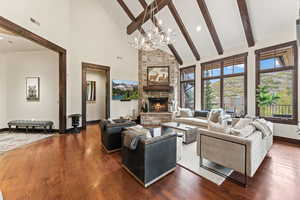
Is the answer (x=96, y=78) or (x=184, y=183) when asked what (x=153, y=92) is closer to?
(x=96, y=78)

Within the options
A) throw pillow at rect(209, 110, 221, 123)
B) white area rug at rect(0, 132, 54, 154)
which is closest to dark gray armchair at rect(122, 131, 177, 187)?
throw pillow at rect(209, 110, 221, 123)

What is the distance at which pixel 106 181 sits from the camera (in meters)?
2.06

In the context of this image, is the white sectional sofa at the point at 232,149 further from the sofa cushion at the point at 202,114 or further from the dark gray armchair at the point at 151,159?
the sofa cushion at the point at 202,114

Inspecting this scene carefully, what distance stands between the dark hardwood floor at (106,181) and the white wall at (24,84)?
2.27m

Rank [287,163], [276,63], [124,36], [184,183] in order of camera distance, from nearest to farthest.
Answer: [184,183] → [287,163] → [276,63] → [124,36]

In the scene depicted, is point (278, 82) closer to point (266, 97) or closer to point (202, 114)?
point (266, 97)

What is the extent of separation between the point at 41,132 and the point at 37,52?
3011mm

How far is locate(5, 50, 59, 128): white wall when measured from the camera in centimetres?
495

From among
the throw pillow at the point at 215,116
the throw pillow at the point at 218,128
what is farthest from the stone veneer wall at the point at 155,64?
the throw pillow at the point at 218,128

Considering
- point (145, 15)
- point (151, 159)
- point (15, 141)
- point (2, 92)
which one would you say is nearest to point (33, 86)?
point (2, 92)

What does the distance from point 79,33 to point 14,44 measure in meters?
2.06

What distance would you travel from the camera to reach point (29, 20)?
3.33 meters

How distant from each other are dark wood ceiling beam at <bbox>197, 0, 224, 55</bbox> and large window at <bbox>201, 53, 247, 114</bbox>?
1.96 feet

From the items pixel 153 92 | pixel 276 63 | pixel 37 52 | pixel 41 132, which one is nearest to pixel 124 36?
pixel 153 92
